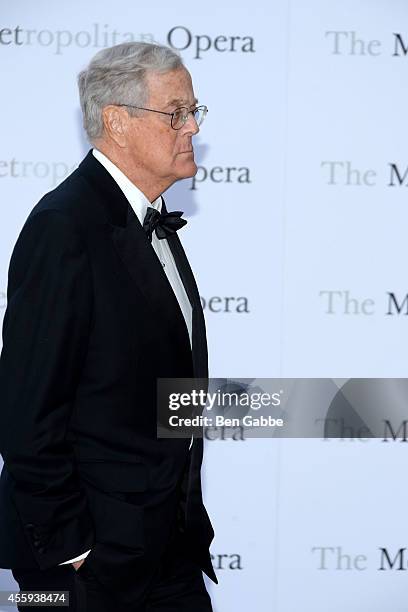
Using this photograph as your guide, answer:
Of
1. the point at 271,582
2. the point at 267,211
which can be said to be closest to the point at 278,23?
the point at 267,211

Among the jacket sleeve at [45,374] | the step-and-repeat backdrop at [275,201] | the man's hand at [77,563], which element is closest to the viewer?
the jacket sleeve at [45,374]

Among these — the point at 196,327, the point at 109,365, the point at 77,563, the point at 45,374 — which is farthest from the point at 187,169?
the point at 77,563

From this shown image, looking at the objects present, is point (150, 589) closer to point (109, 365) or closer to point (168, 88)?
point (109, 365)

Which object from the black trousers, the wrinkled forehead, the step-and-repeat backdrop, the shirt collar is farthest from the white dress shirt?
the step-and-repeat backdrop

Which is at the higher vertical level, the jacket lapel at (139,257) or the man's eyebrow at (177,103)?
the man's eyebrow at (177,103)

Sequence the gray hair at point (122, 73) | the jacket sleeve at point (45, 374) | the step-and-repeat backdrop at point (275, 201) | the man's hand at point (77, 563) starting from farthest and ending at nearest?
the step-and-repeat backdrop at point (275, 201), the gray hair at point (122, 73), the man's hand at point (77, 563), the jacket sleeve at point (45, 374)

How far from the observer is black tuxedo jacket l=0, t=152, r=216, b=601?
1801mm

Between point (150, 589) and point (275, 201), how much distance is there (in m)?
1.76

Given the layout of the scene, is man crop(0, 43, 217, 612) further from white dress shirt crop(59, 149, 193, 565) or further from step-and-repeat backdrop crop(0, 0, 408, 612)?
step-and-repeat backdrop crop(0, 0, 408, 612)

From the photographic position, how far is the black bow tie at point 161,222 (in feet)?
6.80

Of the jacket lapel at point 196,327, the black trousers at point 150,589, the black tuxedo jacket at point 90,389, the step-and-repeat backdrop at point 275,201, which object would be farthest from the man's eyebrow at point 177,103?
the step-and-repeat backdrop at point 275,201

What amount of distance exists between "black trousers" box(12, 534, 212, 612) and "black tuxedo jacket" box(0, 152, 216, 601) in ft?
0.12

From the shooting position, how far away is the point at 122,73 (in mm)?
2072

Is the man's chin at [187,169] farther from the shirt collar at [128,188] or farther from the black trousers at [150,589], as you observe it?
the black trousers at [150,589]
